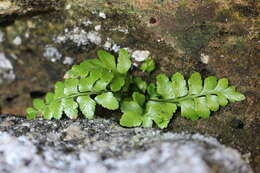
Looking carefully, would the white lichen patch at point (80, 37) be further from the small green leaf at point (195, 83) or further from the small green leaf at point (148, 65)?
the small green leaf at point (195, 83)

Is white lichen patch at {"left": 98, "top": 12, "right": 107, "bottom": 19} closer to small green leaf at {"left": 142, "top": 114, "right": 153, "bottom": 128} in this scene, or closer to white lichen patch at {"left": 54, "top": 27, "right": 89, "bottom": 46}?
white lichen patch at {"left": 54, "top": 27, "right": 89, "bottom": 46}

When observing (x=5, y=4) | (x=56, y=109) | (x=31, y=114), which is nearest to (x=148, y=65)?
(x=56, y=109)

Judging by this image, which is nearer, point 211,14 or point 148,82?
point 211,14

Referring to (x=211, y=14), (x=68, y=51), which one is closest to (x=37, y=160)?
(x=68, y=51)

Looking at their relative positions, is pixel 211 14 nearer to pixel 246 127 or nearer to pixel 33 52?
pixel 246 127

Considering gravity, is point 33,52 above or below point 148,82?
above

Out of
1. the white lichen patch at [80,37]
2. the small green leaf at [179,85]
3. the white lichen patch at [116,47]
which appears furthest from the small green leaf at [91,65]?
the small green leaf at [179,85]
